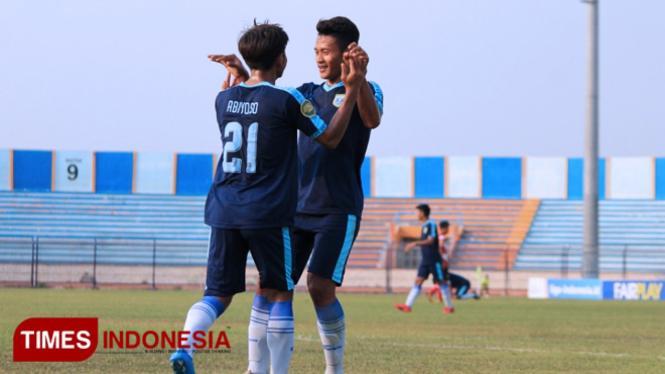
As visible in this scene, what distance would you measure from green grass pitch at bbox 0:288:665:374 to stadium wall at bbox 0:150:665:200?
30877 mm

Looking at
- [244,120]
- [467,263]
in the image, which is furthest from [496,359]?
[467,263]

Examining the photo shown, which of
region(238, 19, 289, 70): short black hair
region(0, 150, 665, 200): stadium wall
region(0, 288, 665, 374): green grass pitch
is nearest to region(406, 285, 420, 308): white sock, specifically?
region(0, 288, 665, 374): green grass pitch

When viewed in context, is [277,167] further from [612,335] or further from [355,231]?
[612,335]

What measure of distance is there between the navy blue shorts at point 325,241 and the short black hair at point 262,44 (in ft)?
3.92

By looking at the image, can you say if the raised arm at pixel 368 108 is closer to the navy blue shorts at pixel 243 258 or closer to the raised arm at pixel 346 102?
the raised arm at pixel 346 102

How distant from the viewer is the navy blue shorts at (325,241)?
20.0 ft

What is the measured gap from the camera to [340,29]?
247 inches

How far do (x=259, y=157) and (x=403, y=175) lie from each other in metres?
45.4

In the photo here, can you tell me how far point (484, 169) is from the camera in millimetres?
49875

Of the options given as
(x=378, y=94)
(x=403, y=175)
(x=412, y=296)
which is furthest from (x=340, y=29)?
(x=403, y=175)

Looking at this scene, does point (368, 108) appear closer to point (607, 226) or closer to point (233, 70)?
point (233, 70)

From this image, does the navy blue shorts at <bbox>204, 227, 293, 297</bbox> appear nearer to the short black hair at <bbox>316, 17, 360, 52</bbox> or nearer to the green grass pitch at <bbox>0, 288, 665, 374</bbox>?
the short black hair at <bbox>316, 17, 360, 52</bbox>

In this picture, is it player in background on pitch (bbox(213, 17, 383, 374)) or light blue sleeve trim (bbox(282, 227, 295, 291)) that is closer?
light blue sleeve trim (bbox(282, 227, 295, 291))

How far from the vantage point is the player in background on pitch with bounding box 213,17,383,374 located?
609cm
